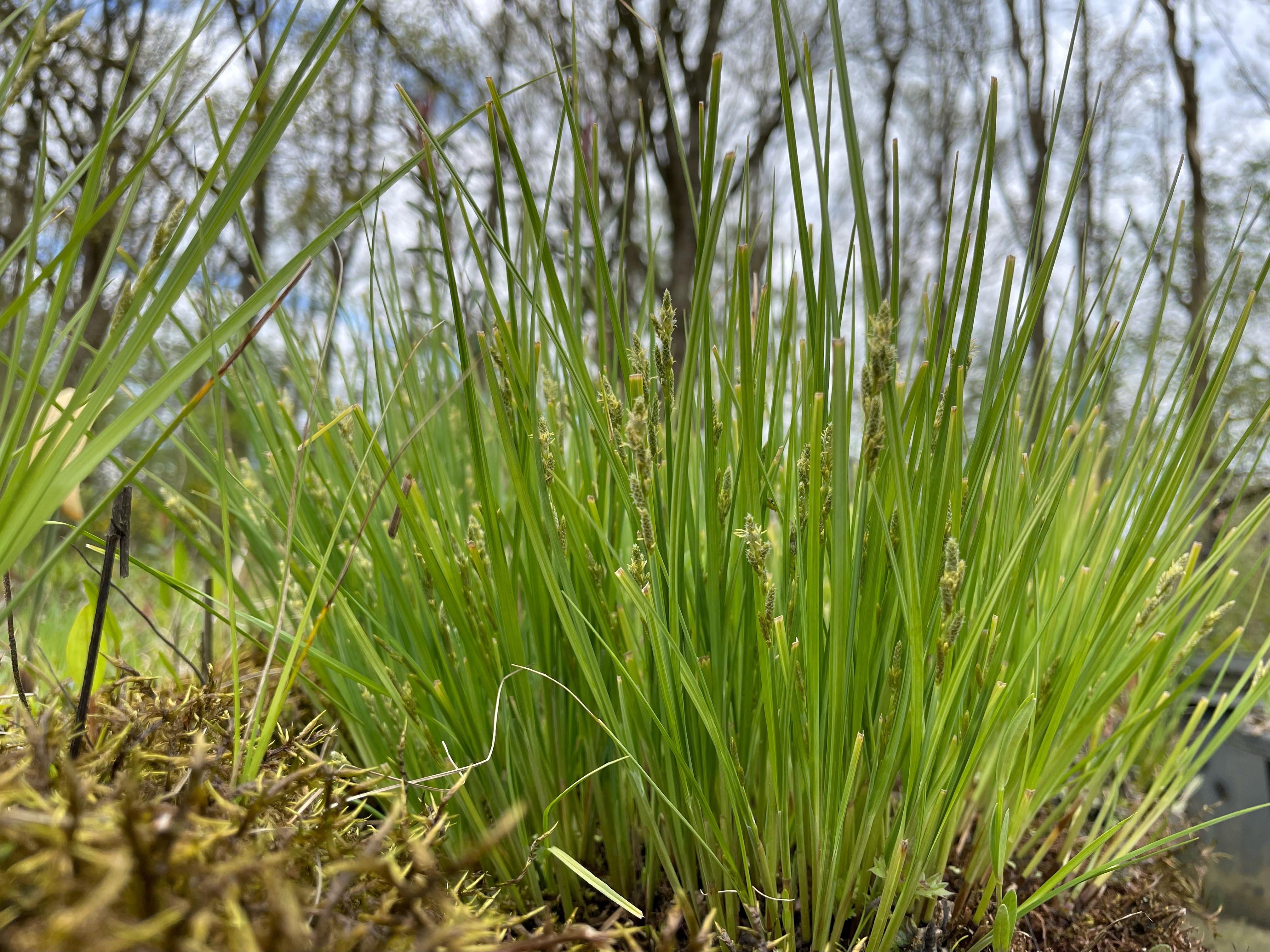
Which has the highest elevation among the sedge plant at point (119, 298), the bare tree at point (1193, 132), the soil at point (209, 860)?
the bare tree at point (1193, 132)

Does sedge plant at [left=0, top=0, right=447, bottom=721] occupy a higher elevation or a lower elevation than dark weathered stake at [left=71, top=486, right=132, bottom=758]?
higher

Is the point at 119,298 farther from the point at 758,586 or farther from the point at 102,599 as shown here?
the point at 758,586

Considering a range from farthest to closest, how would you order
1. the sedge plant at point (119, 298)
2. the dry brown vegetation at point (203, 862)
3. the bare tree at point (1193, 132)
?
1. the bare tree at point (1193, 132)
2. the sedge plant at point (119, 298)
3. the dry brown vegetation at point (203, 862)

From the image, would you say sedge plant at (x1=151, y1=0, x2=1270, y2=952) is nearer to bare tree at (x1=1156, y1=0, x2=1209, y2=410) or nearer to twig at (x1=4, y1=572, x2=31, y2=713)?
twig at (x1=4, y1=572, x2=31, y2=713)

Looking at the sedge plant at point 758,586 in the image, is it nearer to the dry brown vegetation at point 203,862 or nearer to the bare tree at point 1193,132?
the dry brown vegetation at point 203,862

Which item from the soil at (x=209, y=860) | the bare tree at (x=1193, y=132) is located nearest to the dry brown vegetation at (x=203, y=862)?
the soil at (x=209, y=860)

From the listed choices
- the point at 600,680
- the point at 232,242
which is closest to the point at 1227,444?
the point at 600,680

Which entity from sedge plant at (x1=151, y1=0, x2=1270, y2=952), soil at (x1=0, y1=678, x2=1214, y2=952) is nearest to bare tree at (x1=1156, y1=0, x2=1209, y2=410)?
sedge plant at (x1=151, y1=0, x2=1270, y2=952)
